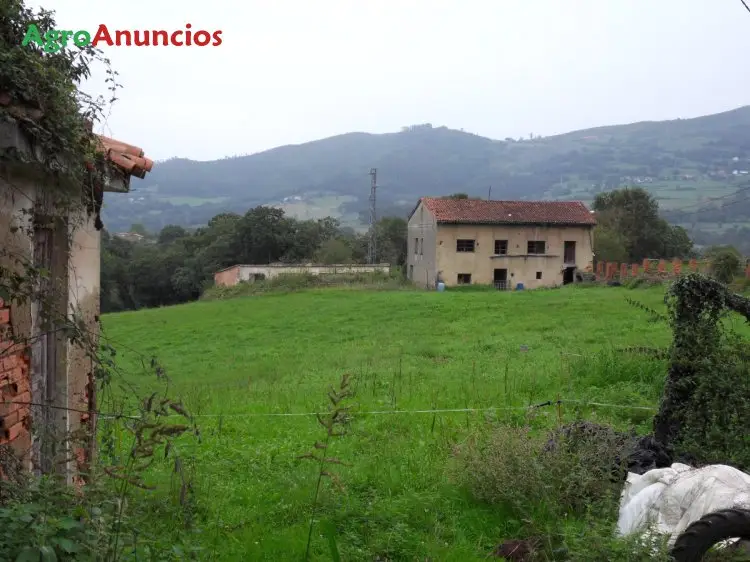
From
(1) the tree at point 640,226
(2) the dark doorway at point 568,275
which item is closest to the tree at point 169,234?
(1) the tree at point 640,226

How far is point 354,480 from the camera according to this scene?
6.68 metres

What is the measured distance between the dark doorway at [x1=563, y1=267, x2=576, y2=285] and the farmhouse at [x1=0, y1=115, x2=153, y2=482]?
133ft

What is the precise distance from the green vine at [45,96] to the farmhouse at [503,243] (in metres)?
37.2

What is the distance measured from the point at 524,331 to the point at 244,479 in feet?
47.0

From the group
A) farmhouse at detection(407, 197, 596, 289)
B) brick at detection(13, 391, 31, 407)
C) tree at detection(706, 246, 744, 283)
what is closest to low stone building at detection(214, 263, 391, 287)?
farmhouse at detection(407, 197, 596, 289)

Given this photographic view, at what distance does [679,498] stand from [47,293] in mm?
4968

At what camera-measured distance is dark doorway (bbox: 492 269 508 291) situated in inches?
1688

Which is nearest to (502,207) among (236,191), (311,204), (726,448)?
(726,448)

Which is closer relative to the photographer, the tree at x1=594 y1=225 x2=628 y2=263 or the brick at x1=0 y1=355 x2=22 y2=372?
the brick at x1=0 y1=355 x2=22 y2=372

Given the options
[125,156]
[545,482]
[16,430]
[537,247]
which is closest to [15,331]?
[16,430]

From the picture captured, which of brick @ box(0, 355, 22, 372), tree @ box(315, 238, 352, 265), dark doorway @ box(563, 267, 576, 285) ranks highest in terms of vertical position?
tree @ box(315, 238, 352, 265)

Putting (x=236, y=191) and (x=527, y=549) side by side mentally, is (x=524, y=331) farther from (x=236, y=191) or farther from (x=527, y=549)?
(x=236, y=191)

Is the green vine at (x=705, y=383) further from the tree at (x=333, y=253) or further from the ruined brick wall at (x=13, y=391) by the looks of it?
the tree at (x=333, y=253)

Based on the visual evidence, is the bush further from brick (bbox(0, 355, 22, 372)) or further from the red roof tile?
the red roof tile
